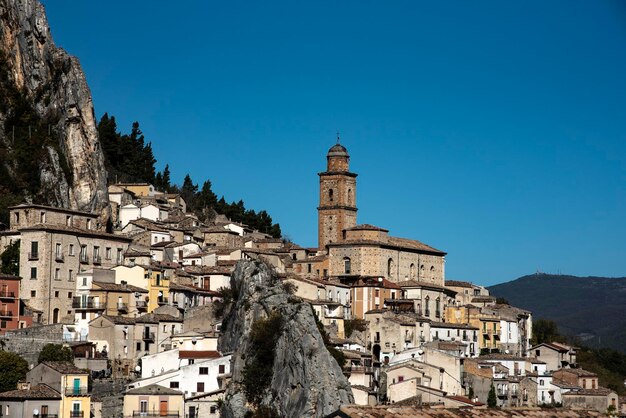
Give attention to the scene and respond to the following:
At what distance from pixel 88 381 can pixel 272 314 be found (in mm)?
10122

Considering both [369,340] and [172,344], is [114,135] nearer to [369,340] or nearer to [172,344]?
[369,340]

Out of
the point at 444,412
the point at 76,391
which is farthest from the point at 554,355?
the point at 444,412

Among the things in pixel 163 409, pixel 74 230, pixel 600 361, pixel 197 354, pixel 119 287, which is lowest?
pixel 163 409

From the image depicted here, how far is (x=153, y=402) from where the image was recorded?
6694 cm

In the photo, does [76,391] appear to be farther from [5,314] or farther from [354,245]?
[354,245]

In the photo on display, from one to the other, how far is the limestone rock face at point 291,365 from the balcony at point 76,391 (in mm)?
6584

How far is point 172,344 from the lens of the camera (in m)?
74.9

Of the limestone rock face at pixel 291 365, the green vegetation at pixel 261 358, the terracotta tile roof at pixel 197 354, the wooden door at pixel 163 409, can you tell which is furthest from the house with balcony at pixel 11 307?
the green vegetation at pixel 261 358

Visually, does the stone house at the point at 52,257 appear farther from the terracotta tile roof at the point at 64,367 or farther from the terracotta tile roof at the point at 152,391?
the terracotta tile roof at the point at 152,391

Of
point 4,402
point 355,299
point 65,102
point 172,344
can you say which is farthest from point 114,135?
point 4,402

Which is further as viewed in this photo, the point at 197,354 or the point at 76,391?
the point at 197,354

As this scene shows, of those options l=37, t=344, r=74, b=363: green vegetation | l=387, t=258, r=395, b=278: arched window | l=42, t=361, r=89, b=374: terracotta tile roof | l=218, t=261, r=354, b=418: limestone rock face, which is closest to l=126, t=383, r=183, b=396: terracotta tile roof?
l=42, t=361, r=89, b=374: terracotta tile roof

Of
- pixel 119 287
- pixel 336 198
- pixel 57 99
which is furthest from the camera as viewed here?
pixel 336 198

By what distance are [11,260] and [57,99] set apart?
82.3 ft
